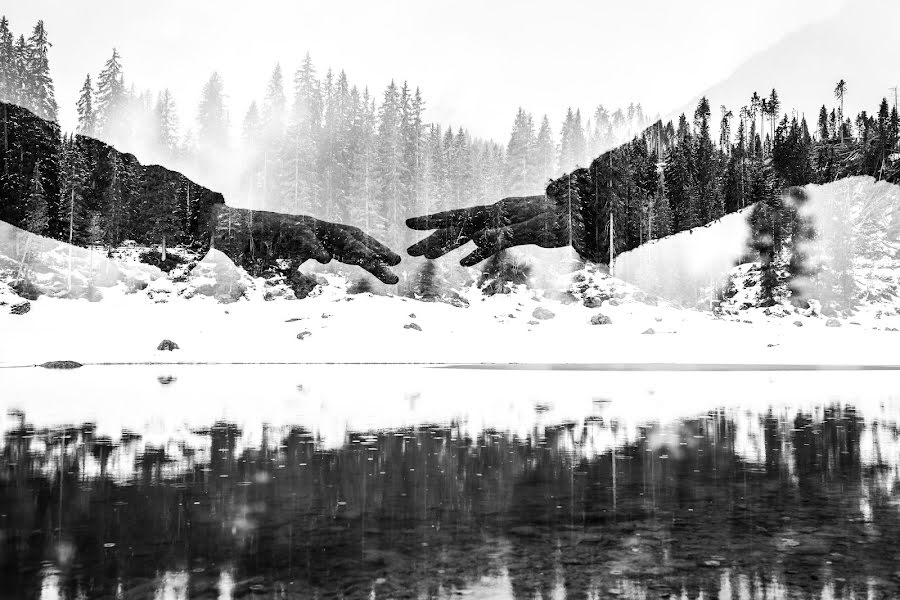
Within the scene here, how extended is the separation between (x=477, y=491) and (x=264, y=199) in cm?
7168

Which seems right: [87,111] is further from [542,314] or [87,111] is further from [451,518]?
[451,518]

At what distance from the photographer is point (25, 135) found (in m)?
73.4

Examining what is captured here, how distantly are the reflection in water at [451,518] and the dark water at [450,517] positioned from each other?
0.12ft

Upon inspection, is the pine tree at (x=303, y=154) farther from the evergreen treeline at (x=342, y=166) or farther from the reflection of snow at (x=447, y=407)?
the reflection of snow at (x=447, y=407)

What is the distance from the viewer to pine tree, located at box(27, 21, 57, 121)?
76500 millimetres

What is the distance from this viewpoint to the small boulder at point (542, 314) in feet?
220

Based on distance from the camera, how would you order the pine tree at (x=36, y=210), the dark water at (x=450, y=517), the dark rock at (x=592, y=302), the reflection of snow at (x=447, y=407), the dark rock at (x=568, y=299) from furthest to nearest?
the dark rock at (x=568, y=299) → the dark rock at (x=592, y=302) → the pine tree at (x=36, y=210) → the reflection of snow at (x=447, y=407) → the dark water at (x=450, y=517)

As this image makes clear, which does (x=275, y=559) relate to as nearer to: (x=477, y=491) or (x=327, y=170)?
(x=477, y=491)

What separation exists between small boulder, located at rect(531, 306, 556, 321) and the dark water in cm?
4970

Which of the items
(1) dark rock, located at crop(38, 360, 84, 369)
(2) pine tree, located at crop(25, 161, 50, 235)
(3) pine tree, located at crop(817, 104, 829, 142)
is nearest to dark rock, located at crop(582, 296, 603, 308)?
(1) dark rock, located at crop(38, 360, 84, 369)

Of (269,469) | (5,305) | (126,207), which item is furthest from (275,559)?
(126,207)

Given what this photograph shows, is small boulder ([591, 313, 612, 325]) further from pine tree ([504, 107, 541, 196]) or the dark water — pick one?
the dark water

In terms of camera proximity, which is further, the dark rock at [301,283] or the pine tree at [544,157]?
the pine tree at [544,157]

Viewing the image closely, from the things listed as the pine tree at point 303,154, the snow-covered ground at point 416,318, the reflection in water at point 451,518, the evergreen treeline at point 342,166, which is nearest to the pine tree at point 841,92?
the evergreen treeline at point 342,166
